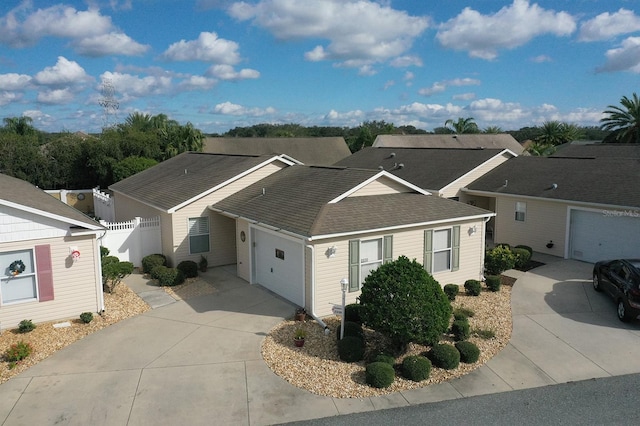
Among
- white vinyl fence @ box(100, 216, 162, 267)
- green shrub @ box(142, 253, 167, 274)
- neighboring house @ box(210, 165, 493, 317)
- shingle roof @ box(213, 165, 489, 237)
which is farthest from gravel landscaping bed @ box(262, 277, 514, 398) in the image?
white vinyl fence @ box(100, 216, 162, 267)

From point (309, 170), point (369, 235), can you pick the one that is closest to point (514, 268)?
point (369, 235)

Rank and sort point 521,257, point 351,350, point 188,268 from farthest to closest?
point 521,257, point 188,268, point 351,350

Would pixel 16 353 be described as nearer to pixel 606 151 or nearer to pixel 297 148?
pixel 606 151

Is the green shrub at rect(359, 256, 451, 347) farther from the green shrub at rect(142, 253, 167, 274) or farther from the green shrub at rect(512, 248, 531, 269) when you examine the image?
the green shrub at rect(142, 253, 167, 274)

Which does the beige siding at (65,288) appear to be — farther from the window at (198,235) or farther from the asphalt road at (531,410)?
the asphalt road at (531,410)

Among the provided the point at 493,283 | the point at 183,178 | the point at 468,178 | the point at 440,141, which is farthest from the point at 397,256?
the point at 440,141

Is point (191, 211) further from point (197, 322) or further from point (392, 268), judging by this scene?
point (392, 268)

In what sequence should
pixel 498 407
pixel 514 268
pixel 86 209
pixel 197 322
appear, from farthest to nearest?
pixel 86 209 < pixel 514 268 < pixel 197 322 < pixel 498 407
